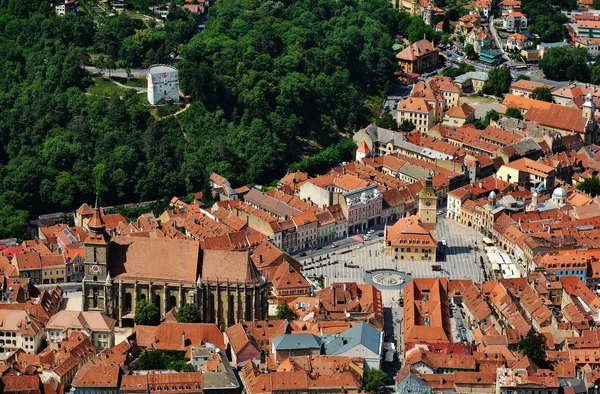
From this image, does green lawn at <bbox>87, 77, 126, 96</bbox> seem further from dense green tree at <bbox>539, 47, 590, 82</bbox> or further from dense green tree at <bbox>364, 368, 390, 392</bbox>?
dense green tree at <bbox>364, 368, 390, 392</bbox>

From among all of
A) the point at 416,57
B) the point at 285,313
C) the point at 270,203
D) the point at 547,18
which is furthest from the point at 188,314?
the point at 547,18

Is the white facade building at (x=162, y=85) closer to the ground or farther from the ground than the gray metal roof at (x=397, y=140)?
farther from the ground

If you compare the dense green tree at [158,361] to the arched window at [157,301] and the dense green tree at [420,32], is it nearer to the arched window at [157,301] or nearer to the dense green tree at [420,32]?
the arched window at [157,301]

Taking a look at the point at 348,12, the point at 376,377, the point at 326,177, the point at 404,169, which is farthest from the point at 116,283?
the point at 348,12

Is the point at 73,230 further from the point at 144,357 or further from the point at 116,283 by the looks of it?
the point at 144,357

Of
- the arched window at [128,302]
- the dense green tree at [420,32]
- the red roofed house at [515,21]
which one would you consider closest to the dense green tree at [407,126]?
the dense green tree at [420,32]

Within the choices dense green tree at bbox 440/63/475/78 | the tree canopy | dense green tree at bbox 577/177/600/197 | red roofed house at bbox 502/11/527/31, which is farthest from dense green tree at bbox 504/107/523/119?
red roofed house at bbox 502/11/527/31
